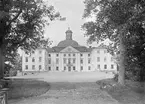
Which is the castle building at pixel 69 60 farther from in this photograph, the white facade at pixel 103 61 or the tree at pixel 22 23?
the tree at pixel 22 23

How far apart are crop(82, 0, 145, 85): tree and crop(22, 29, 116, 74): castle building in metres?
61.9

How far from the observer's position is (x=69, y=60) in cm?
7912

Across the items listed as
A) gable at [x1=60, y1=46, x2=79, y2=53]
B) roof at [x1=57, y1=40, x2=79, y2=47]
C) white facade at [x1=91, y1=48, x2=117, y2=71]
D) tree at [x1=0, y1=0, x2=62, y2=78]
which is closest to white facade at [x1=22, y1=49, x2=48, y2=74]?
gable at [x1=60, y1=46, x2=79, y2=53]

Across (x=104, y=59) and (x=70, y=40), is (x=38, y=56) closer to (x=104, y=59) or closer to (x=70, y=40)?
(x=70, y=40)

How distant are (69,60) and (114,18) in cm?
6760

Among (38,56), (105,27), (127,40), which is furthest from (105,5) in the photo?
(38,56)

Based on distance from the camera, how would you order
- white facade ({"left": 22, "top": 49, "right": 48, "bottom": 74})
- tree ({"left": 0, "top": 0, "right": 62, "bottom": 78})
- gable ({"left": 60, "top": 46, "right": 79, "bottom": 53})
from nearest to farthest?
tree ({"left": 0, "top": 0, "right": 62, "bottom": 78}) → white facade ({"left": 22, "top": 49, "right": 48, "bottom": 74}) → gable ({"left": 60, "top": 46, "right": 79, "bottom": 53})

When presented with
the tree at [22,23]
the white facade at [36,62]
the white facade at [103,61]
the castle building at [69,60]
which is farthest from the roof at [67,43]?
the tree at [22,23]

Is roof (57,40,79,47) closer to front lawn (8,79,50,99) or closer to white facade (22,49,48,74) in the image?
white facade (22,49,48,74)

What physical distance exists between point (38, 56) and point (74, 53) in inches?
583

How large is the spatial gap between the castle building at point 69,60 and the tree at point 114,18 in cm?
6190

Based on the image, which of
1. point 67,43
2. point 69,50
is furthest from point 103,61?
point 67,43

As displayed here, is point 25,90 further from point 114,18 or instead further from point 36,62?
point 36,62

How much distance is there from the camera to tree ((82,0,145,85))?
10.7 m
